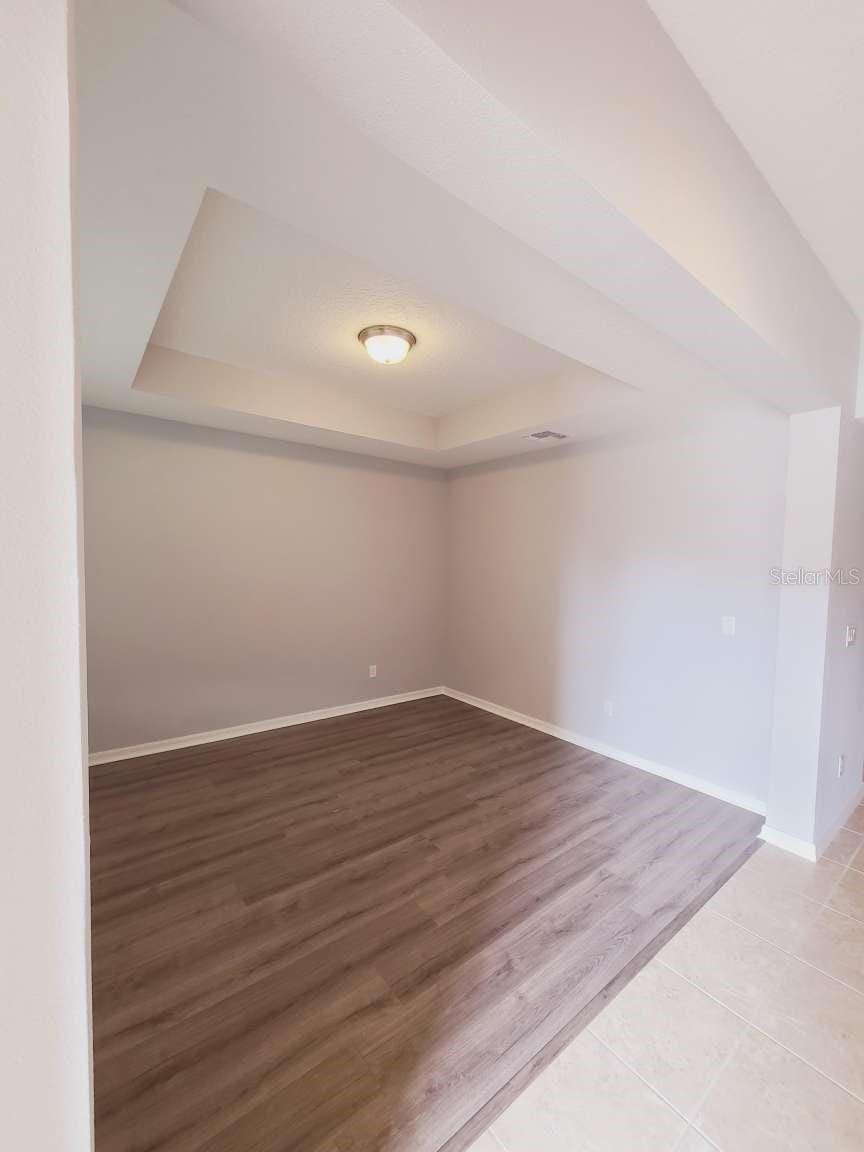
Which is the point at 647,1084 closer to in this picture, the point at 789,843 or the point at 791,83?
the point at 789,843

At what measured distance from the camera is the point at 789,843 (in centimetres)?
241

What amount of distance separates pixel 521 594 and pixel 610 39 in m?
3.48

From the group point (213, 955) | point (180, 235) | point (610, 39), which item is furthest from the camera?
point (213, 955)

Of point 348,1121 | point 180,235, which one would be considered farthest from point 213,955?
point 180,235

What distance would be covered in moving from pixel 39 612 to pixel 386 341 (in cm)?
227

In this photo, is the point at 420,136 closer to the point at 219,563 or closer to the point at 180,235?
the point at 180,235

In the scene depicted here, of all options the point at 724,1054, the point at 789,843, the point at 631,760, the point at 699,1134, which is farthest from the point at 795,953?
the point at 631,760

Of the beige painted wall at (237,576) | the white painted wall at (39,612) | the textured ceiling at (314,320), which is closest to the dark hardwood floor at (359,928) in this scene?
the beige painted wall at (237,576)

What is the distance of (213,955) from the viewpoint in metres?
1.71

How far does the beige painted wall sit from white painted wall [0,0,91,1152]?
10.4 ft

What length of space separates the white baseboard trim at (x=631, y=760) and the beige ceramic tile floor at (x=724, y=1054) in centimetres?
84

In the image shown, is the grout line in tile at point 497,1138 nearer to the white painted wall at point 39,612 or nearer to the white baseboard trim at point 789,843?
the white painted wall at point 39,612

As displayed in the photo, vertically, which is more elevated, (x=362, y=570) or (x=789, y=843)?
(x=362, y=570)

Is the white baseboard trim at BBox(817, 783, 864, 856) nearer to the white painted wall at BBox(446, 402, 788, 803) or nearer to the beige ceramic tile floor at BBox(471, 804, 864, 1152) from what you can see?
the white painted wall at BBox(446, 402, 788, 803)
